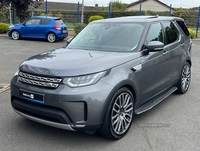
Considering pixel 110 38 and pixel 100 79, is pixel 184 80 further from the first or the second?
pixel 100 79

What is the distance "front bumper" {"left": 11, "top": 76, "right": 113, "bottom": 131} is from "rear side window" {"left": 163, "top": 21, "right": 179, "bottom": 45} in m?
2.26

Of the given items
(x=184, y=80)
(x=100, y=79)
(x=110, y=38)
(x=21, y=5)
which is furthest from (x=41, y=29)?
(x=100, y=79)

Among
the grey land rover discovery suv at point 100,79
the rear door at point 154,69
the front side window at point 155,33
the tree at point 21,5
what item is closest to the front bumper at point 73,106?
the grey land rover discovery suv at point 100,79

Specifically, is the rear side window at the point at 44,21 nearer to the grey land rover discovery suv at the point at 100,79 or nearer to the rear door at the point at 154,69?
the grey land rover discovery suv at the point at 100,79

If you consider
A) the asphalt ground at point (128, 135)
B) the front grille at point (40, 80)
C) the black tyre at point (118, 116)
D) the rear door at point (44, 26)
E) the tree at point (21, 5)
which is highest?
the tree at point (21, 5)

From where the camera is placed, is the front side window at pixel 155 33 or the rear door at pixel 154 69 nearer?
the rear door at pixel 154 69

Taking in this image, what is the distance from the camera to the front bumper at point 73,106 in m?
3.11

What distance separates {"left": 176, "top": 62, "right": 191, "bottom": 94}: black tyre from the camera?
5586mm

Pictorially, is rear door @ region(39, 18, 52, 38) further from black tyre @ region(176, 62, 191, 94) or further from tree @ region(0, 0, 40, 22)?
black tyre @ region(176, 62, 191, 94)

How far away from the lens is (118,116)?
3.62 meters

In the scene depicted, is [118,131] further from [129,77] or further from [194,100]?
[194,100]

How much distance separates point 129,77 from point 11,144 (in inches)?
73.8

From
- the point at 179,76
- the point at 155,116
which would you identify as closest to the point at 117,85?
the point at 155,116

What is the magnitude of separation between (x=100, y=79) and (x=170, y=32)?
2.56 metres
